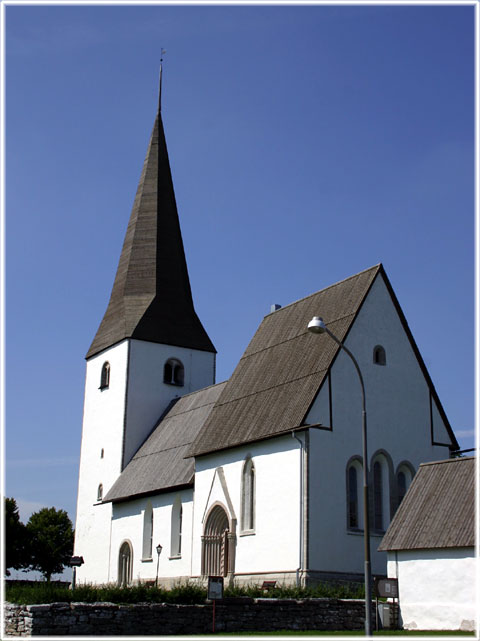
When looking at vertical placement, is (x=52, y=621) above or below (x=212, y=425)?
below

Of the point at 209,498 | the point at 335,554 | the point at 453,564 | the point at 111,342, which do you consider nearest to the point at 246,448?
the point at 209,498

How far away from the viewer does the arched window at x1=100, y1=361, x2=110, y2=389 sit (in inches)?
1933

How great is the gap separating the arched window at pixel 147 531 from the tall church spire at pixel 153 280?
11.3m

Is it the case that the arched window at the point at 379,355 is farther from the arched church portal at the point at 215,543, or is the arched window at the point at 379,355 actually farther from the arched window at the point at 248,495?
the arched church portal at the point at 215,543

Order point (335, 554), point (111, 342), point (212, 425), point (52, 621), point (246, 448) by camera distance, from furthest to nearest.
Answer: point (111, 342)
point (212, 425)
point (246, 448)
point (335, 554)
point (52, 621)

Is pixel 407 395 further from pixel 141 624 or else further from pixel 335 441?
pixel 141 624

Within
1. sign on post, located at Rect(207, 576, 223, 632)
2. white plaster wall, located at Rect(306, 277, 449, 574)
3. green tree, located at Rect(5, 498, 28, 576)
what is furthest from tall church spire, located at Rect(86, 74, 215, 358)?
sign on post, located at Rect(207, 576, 223, 632)

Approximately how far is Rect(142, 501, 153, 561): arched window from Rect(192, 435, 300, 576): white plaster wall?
607 cm

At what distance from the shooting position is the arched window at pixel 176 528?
36.9 meters

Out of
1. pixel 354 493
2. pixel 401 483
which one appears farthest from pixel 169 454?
pixel 401 483

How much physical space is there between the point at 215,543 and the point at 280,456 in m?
5.87

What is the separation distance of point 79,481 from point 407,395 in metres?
25.3

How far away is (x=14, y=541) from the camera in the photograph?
66.9 meters

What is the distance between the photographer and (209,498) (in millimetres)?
33719
